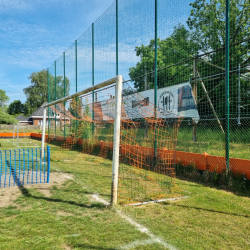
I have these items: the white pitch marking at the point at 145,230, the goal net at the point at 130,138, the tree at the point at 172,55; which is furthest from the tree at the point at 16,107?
the white pitch marking at the point at 145,230

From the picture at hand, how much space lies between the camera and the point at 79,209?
4012mm

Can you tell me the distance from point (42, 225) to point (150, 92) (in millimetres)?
6426

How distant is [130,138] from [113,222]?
11.0 feet

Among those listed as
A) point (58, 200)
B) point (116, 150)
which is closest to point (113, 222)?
point (116, 150)

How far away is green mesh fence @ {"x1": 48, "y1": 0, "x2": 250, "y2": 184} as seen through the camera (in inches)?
253

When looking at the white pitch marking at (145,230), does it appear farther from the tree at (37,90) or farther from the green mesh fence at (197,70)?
the tree at (37,90)

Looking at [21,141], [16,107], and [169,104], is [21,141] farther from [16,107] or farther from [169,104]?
[16,107]

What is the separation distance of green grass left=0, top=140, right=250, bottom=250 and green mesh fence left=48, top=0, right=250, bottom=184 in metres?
1.80

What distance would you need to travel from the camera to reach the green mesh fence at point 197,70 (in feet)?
21.1

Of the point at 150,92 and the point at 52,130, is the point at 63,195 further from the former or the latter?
the point at 52,130

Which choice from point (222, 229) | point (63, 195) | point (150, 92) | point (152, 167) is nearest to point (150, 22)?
point (150, 92)

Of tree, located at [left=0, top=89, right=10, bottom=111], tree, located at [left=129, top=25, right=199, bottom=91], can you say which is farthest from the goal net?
tree, located at [left=0, top=89, right=10, bottom=111]

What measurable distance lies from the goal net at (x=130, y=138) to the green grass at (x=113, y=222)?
586 mm

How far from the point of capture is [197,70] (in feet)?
25.0
